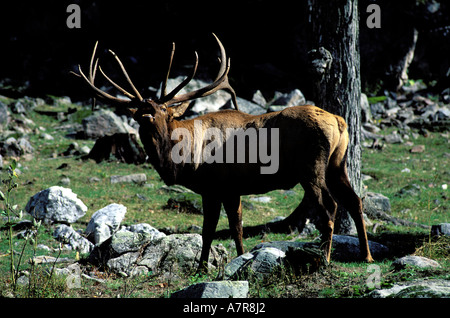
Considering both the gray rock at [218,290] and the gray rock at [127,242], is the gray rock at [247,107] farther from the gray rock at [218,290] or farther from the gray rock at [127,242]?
the gray rock at [218,290]

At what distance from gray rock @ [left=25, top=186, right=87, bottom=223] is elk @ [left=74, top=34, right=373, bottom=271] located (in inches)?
127

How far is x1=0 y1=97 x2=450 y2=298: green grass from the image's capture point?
209 inches

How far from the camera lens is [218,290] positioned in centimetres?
461

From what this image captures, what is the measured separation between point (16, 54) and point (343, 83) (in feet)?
70.4

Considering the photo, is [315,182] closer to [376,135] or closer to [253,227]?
[253,227]

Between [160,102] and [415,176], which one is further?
[415,176]

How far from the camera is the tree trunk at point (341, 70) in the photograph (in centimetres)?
830

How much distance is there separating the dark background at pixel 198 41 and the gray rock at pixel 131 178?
10.0 metres

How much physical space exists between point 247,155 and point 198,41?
61.9ft

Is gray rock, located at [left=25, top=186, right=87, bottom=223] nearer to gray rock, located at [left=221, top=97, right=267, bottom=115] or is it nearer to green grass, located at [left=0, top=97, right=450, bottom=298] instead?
green grass, located at [left=0, top=97, right=450, bottom=298]

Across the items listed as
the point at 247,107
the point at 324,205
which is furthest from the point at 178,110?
the point at 247,107

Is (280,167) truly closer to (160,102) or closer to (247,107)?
(160,102)

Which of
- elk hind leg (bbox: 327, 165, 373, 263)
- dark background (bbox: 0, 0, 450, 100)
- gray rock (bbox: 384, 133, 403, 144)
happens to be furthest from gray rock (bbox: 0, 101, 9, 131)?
elk hind leg (bbox: 327, 165, 373, 263)
